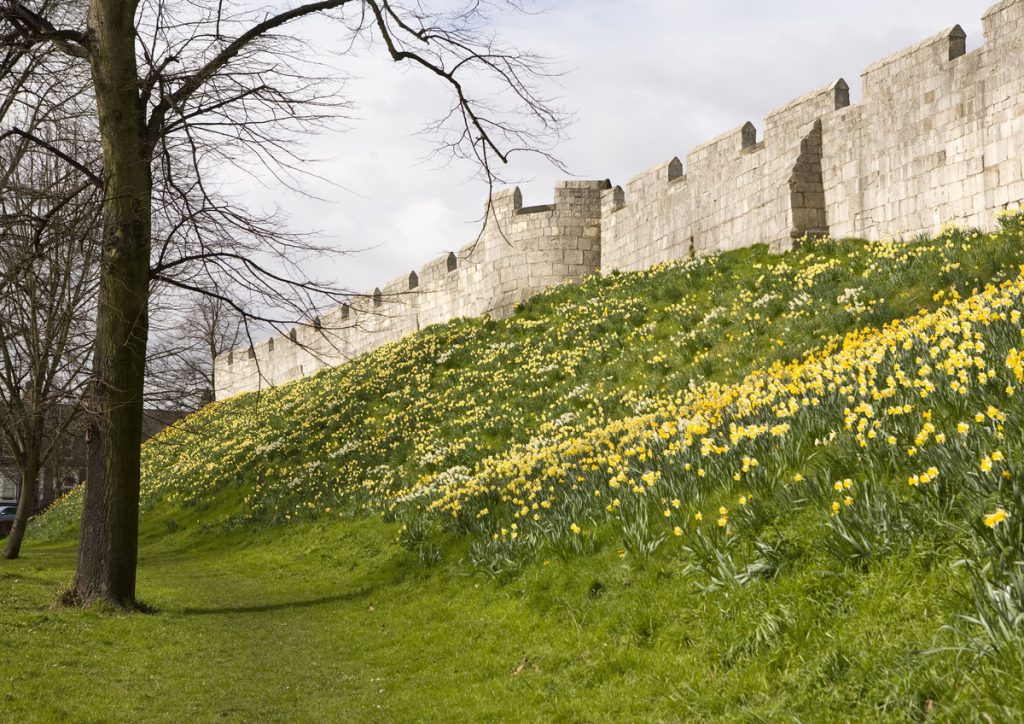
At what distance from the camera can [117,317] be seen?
8.73 meters

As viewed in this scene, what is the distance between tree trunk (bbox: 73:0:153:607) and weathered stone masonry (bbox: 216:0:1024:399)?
5.71 ft

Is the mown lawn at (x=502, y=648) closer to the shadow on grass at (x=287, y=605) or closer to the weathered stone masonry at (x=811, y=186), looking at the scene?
the shadow on grass at (x=287, y=605)

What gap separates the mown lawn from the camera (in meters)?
3.76

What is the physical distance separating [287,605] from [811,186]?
11767 millimetres

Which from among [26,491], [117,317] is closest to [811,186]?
[117,317]

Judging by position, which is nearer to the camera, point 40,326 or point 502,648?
point 502,648

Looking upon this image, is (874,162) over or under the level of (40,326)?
over

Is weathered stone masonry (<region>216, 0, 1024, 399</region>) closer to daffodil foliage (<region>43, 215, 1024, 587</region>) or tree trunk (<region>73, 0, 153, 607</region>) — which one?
daffodil foliage (<region>43, 215, 1024, 587</region>)

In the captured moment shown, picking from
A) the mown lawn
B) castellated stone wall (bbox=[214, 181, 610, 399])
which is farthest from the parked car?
the mown lawn

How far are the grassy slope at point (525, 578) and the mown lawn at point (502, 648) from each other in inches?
0.8

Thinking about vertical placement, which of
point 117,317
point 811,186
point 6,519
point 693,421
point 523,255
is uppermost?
point 523,255

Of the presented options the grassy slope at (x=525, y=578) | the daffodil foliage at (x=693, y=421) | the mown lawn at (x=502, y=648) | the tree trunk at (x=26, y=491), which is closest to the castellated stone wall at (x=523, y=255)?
the daffodil foliage at (x=693, y=421)

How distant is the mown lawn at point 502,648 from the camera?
12.3ft

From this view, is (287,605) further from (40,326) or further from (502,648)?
(40,326)
